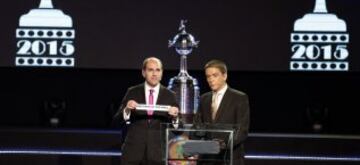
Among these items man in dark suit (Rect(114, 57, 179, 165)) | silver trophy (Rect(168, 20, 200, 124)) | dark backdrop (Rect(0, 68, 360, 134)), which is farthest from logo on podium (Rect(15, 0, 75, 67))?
man in dark suit (Rect(114, 57, 179, 165))

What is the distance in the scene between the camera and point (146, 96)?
181 inches

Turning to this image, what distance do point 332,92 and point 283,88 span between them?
0.51 meters

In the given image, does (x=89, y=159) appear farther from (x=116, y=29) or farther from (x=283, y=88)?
(x=283, y=88)

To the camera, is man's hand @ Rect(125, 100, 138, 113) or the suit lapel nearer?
the suit lapel

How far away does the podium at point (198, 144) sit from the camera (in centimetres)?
358

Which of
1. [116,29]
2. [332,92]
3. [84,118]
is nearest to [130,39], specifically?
[116,29]

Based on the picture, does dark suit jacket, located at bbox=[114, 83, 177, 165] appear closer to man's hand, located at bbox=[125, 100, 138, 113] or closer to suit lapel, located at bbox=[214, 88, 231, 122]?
man's hand, located at bbox=[125, 100, 138, 113]

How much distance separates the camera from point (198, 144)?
3.58m

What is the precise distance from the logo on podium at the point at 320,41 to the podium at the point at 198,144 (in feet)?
12.9

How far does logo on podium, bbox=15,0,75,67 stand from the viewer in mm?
7309

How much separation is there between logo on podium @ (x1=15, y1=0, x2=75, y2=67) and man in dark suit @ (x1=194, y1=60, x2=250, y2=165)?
3641 millimetres

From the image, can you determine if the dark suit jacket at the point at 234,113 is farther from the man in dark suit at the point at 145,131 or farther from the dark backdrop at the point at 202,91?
the dark backdrop at the point at 202,91

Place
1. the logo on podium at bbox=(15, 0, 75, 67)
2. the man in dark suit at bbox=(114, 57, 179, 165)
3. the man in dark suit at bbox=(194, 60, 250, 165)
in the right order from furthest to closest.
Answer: the logo on podium at bbox=(15, 0, 75, 67) → the man in dark suit at bbox=(114, 57, 179, 165) → the man in dark suit at bbox=(194, 60, 250, 165)

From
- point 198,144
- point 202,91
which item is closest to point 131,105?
point 198,144
